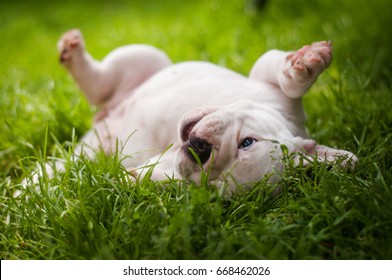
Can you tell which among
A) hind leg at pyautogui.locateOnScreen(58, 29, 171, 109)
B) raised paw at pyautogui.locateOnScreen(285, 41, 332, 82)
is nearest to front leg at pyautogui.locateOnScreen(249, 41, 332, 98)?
raised paw at pyautogui.locateOnScreen(285, 41, 332, 82)

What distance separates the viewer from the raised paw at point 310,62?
2.33 m

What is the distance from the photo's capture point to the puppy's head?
7.18 feet

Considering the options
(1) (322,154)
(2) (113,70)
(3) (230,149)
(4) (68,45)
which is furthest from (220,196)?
(4) (68,45)

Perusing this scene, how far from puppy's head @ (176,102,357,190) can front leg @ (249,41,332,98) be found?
11.8 inches

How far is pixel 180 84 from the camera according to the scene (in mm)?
2918

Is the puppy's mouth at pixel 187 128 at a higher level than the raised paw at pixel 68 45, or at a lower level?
lower

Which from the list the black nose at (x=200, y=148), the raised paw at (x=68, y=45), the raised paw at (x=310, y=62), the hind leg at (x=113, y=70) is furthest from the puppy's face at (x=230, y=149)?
the raised paw at (x=68, y=45)

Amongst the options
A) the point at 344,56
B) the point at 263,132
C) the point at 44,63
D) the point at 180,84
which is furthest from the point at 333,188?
the point at 44,63

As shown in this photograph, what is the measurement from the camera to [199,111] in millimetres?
2369

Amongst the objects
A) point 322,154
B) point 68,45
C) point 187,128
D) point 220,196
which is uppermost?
point 68,45

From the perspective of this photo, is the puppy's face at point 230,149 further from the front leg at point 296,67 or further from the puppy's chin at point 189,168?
the front leg at point 296,67

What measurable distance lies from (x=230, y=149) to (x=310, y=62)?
0.56 metres

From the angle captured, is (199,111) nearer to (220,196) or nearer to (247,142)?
(247,142)
